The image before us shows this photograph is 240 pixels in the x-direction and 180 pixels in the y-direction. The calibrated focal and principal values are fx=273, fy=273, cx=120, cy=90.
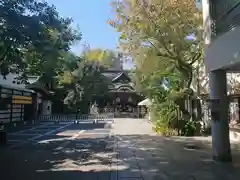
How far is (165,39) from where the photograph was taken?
14.0m

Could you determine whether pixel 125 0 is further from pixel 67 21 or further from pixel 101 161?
pixel 101 161

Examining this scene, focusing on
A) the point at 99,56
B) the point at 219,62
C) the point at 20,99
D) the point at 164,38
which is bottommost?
the point at 20,99

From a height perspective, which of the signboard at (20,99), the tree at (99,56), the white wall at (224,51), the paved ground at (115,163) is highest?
the tree at (99,56)

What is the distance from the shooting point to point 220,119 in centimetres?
841

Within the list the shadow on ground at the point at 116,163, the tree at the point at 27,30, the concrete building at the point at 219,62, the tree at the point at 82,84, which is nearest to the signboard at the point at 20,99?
the shadow on ground at the point at 116,163

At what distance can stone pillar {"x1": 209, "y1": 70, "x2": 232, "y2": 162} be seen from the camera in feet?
27.3

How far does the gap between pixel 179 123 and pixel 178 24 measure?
5.48m

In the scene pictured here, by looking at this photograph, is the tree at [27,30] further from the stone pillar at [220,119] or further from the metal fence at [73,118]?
the metal fence at [73,118]

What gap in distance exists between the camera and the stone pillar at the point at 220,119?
8336mm

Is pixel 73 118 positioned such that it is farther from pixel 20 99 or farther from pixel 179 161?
pixel 179 161

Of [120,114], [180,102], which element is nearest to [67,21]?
[180,102]

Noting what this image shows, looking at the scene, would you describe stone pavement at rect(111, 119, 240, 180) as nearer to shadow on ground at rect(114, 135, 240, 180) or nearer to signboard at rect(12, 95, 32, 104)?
shadow on ground at rect(114, 135, 240, 180)

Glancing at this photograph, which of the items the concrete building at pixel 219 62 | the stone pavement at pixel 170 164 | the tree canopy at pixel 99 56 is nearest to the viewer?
the stone pavement at pixel 170 164

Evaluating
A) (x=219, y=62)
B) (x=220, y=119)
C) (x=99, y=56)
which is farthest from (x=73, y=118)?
(x=219, y=62)
